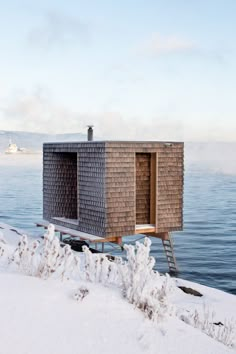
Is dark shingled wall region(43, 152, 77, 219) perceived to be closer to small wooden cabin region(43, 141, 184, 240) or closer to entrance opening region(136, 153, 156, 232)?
small wooden cabin region(43, 141, 184, 240)

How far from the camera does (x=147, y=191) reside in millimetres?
16297

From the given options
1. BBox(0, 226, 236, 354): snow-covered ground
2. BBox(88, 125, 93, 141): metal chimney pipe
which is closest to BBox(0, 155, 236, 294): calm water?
BBox(88, 125, 93, 141): metal chimney pipe

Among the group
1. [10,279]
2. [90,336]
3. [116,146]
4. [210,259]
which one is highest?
[116,146]

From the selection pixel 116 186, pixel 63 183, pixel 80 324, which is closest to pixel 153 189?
pixel 116 186

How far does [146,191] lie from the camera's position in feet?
53.5

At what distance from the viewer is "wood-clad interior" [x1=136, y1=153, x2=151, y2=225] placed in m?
16.2

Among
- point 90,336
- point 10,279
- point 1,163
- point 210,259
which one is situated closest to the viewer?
Answer: point 90,336

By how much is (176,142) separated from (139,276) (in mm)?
10450

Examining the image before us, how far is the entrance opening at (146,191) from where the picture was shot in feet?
53.0

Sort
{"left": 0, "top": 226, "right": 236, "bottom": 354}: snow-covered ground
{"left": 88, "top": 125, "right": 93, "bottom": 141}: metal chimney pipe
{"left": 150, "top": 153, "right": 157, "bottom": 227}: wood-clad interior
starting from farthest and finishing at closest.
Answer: {"left": 88, "top": 125, "right": 93, "bottom": 141}: metal chimney pipe, {"left": 150, "top": 153, "right": 157, "bottom": 227}: wood-clad interior, {"left": 0, "top": 226, "right": 236, "bottom": 354}: snow-covered ground

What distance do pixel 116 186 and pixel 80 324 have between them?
9.84 m

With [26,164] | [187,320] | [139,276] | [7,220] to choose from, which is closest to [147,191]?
[187,320]

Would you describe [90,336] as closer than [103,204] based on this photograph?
Yes

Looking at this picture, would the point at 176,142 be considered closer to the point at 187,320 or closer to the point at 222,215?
the point at 187,320
